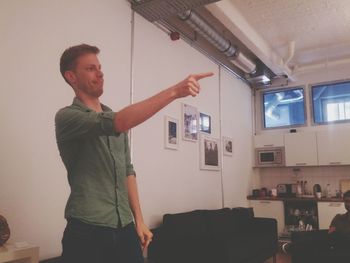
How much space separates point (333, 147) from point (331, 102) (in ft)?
3.13

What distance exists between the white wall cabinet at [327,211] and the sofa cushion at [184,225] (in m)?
2.55

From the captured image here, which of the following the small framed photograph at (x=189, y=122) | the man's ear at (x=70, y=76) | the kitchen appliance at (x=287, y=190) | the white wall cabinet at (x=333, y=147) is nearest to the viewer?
the man's ear at (x=70, y=76)

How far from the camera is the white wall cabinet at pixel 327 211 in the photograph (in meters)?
5.59

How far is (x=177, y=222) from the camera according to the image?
372 centimetres

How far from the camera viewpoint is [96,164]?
1267 millimetres

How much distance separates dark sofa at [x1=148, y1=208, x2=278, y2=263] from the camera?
342cm

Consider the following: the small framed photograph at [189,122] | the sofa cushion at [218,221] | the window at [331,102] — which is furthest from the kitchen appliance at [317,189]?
the small framed photograph at [189,122]

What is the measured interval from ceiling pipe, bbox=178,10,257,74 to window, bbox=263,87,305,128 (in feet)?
4.02

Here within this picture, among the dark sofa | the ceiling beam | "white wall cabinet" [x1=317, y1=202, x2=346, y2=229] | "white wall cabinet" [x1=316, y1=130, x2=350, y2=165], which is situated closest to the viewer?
the dark sofa

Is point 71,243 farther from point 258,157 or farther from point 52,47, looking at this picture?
point 258,157

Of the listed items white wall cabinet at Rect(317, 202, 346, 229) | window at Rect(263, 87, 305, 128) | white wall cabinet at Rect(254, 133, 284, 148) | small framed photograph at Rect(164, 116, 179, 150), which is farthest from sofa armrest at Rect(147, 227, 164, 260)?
window at Rect(263, 87, 305, 128)

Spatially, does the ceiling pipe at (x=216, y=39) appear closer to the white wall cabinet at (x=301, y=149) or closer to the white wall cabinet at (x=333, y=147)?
the white wall cabinet at (x=301, y=149)

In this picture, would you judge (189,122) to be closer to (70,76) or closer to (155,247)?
(155,247)

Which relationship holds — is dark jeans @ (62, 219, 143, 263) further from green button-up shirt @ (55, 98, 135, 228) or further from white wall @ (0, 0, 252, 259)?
white wall @ (0, 0, 252, 259)
